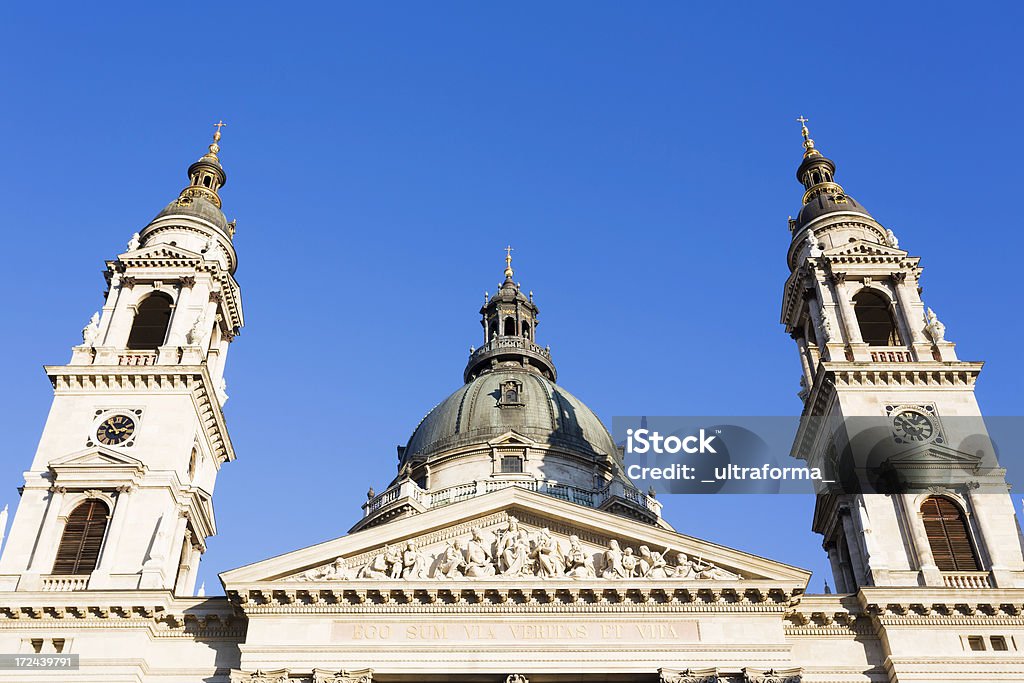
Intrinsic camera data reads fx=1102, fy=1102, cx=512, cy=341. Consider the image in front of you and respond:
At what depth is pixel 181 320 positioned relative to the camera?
4066cm

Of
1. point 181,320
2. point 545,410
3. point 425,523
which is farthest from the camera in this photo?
point 545,410

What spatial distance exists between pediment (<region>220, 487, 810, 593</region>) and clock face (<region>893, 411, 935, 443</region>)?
8050 mm

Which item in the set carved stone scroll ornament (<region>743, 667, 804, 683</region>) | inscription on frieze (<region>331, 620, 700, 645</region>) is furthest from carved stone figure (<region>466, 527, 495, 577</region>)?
carved stone scroll ornament (<region>743, 667, 804, 683</region>)

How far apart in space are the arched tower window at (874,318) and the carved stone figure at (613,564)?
15365mm

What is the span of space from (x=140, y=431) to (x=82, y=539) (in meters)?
4.14

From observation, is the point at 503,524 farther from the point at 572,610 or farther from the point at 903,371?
the point at 903,371

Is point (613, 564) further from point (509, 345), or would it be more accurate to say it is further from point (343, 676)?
point (509, 345)

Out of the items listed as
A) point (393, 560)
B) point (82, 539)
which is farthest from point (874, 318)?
point (82, 539)

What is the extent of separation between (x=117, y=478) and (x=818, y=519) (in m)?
23.8

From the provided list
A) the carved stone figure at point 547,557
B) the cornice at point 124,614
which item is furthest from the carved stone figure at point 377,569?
the carved stone figure at point 547,557

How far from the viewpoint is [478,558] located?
105 feet

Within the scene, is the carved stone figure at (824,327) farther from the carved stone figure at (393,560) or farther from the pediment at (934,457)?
the carved stone figure at (393,560)

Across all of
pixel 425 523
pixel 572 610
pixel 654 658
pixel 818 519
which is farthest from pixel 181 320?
pixel 818 519

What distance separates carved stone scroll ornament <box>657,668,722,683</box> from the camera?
29.6 metres
